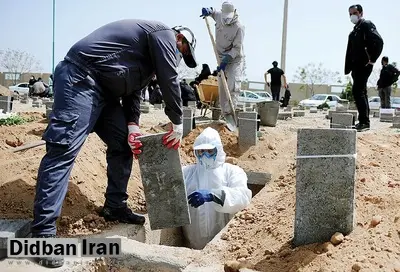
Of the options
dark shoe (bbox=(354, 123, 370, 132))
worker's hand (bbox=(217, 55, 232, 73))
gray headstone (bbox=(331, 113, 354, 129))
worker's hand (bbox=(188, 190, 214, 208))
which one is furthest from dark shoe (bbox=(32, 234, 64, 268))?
worker's hand (bbox=(217, 55, 232, 73))

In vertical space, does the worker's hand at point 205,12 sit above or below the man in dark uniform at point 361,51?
above

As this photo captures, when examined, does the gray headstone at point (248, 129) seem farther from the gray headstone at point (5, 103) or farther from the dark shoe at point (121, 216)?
the gray headstone at point (5, 103)

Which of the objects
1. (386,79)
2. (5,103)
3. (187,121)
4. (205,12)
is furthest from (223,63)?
(386,79)

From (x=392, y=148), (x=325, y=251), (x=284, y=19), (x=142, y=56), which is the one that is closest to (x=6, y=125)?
(x=142, y=56)

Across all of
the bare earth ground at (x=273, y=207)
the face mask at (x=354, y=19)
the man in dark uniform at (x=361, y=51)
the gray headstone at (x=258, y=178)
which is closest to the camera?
the bare earth ground at (x=273, y=207)

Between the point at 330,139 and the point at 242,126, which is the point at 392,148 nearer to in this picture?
the point at 242,126

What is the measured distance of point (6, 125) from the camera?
754cm

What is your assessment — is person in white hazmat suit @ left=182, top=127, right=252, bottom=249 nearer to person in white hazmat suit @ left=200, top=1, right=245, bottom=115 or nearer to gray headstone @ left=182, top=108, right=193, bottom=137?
gray headstone @ left=182, top=108, right=193, bottom=137

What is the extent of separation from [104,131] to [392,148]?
3.69 m

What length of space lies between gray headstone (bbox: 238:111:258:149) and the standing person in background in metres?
6.09

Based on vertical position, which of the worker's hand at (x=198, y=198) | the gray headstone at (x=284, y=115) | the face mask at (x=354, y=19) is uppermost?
the face mask at (x=354, y=19)

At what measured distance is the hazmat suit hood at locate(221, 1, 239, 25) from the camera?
779 centimetres

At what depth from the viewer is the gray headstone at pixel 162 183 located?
3.66 m
